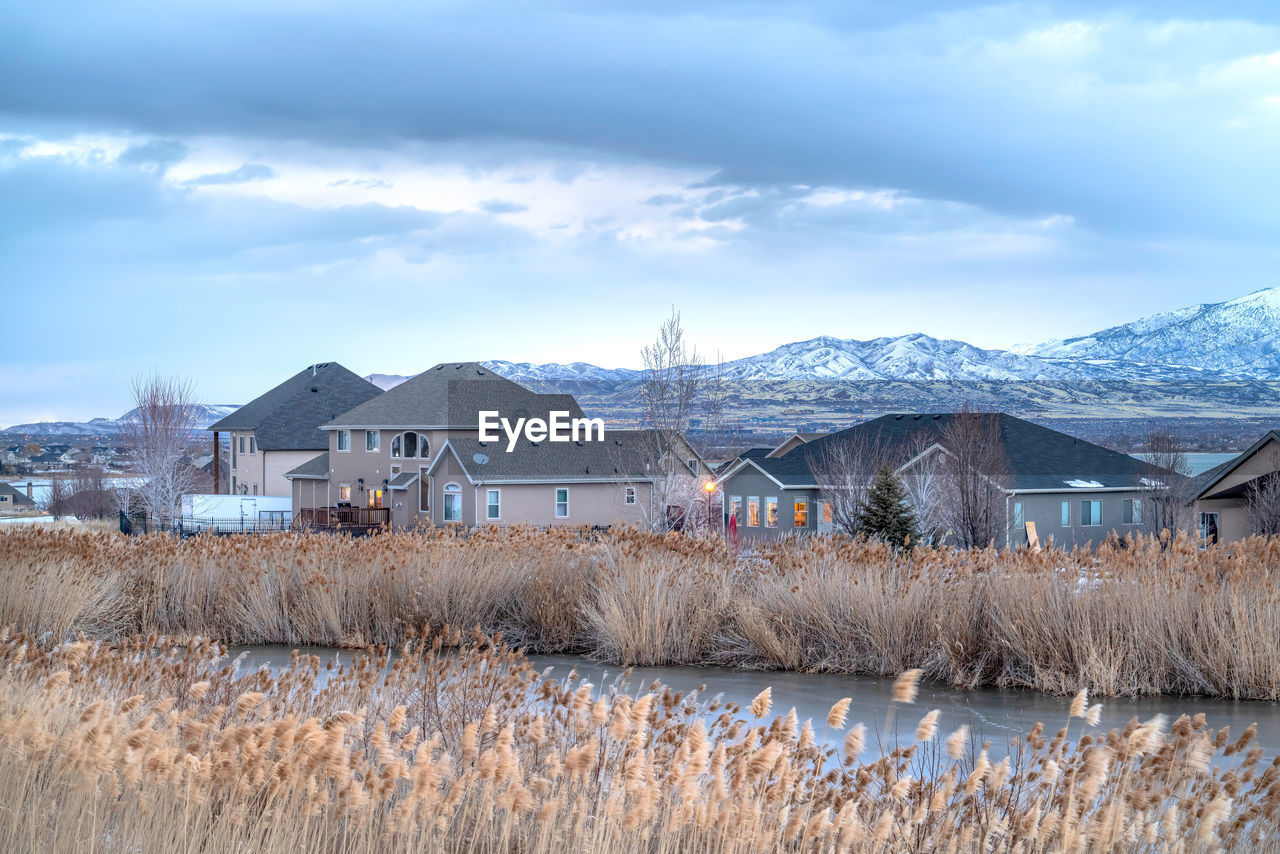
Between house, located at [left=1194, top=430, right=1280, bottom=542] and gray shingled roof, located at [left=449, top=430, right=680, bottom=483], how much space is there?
19.9 m

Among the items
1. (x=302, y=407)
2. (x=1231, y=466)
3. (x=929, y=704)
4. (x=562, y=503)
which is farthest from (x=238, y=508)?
(x=929, y=704)

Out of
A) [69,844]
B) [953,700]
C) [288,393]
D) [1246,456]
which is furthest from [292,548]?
[288,393]

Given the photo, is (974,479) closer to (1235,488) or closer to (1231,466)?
(1235,488)

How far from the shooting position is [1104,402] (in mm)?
195750

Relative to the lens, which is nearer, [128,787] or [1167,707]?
[128,787]

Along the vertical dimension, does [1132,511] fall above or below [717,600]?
below

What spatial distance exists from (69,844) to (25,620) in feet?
31.6

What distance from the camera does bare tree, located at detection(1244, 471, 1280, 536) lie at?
35.1 meters

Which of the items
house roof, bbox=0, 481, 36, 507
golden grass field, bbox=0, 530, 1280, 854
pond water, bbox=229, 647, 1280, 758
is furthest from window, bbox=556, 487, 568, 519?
house roof, bbox=0, 481, 36, 507

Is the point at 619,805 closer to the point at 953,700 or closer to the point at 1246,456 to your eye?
the point at 953,700

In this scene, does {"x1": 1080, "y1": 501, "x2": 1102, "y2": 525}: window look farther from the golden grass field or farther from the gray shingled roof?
the golden grass field

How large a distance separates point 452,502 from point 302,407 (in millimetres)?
16918

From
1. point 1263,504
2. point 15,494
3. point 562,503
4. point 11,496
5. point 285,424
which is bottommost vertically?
point 1263,504

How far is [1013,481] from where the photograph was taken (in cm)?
4372
